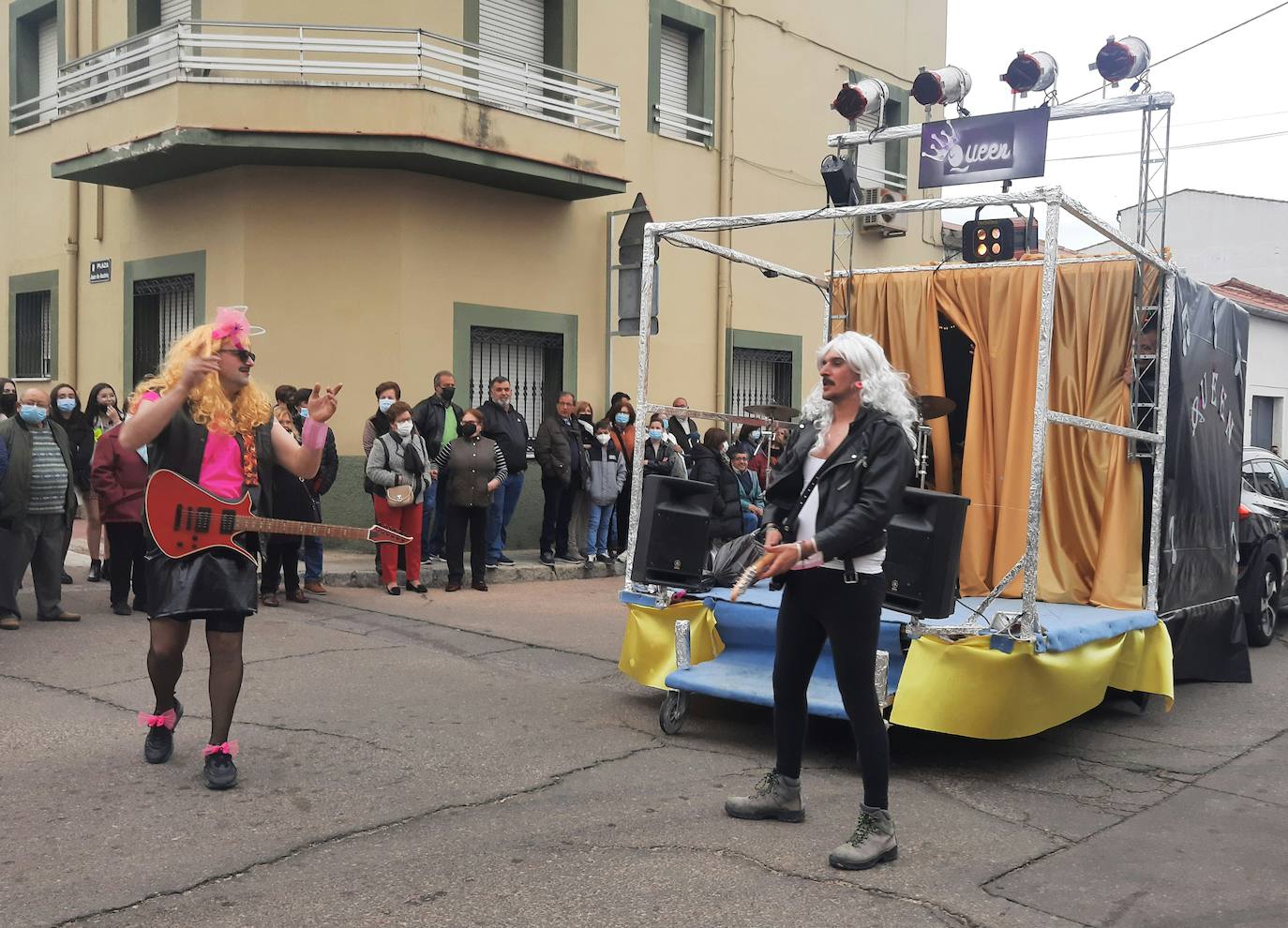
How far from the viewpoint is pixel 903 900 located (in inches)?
162

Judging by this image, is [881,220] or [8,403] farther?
[881,220]

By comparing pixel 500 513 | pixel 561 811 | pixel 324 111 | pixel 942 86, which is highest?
pixel 324 111

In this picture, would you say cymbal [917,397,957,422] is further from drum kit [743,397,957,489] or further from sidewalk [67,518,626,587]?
sidewalk [67,518,626,587]

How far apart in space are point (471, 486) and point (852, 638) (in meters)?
6.96

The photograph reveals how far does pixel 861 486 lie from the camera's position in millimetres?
4570

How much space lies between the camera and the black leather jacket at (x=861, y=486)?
14.4 feet

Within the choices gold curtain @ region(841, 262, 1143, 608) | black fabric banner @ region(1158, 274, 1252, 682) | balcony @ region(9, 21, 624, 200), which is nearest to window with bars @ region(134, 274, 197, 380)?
balcony @ region(9, 21, 624, 200)

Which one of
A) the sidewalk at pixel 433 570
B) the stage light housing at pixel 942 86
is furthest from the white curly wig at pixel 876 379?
the sidewalk at pixel 433 570

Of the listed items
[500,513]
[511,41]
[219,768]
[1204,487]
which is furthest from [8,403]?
[1204,487]

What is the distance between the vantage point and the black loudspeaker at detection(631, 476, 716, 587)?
6625mm

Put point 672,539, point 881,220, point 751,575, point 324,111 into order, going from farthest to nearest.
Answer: point 881,220
point 324,111
point 672,539
point 751,575

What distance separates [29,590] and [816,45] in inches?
511

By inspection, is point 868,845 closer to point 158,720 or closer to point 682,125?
point 158,720

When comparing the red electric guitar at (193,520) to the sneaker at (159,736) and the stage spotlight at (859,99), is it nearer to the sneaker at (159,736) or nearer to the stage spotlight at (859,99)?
the sneaker at (159,736)
